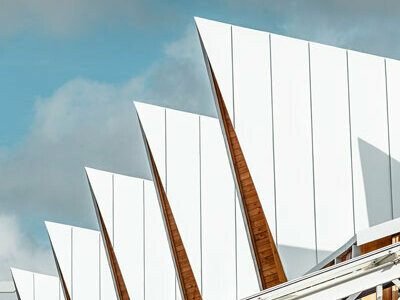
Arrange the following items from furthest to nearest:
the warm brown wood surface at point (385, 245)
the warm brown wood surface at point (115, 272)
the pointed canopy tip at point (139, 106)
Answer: the warm brown wood surface at point (115, 272), the pointed canopy tip at point (139, 106), the warm brown wood surface at point (385, 245)

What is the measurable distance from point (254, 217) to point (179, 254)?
788 centimetres

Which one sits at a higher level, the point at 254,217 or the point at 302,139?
the point at 302,139

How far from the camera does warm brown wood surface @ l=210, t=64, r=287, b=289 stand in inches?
710

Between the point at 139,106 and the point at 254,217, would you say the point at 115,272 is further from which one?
the point at 254,217

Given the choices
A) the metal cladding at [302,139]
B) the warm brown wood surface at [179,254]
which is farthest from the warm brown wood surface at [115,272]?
the metal cladding at [302,139]

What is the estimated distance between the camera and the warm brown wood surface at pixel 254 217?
18031 millimetres

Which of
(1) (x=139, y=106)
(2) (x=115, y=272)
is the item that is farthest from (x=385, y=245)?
(2) (x=115, y=272)

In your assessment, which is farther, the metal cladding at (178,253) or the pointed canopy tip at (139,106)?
the metal cladding at (178,253)

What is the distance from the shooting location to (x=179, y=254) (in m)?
26.0

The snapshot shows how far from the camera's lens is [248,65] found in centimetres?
1767

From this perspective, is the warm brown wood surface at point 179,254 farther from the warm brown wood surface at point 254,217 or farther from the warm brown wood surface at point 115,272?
the warm brown wood surface at point 115,272

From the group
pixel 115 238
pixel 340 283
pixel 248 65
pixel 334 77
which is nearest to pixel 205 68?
pixel 248 65

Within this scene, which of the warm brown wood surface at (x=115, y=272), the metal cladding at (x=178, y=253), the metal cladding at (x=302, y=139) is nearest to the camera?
the metal cladding at (x=302, y=139)

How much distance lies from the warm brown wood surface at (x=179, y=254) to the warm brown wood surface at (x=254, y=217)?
6.88 m
